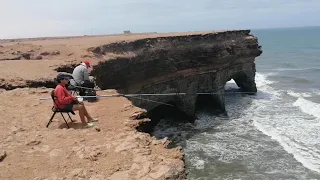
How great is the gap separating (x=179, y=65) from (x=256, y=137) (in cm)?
691

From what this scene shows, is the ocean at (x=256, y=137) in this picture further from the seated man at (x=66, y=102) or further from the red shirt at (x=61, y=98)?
the red shirt at (x=61, y=98)

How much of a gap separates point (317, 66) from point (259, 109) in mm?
25612

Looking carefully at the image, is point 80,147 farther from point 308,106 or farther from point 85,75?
point 308,106

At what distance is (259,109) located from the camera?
24.1m

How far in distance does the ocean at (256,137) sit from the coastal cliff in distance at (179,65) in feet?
6.06

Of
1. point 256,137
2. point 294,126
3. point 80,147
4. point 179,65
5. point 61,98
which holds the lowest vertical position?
point 256,137

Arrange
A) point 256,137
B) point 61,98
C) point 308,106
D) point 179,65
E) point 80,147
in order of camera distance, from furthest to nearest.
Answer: point 308,106, point 179,65, point 256,137, point 61,98, point 80,147

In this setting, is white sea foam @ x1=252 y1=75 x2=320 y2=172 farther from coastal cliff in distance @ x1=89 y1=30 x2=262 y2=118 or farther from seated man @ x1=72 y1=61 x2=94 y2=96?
seated man @ x1=72 y1=61 x2=94 y2=96

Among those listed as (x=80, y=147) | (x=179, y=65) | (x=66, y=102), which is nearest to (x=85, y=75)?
(x=66, y=102)

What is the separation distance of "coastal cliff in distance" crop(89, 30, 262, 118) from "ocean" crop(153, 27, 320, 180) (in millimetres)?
1848

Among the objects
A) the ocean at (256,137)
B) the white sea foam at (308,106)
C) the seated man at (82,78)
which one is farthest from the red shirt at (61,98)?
the white sea foam at (308,106)

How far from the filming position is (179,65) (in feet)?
72.7

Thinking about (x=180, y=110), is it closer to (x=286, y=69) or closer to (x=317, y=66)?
(x=286, y=69)

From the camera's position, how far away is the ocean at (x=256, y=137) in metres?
14.2
